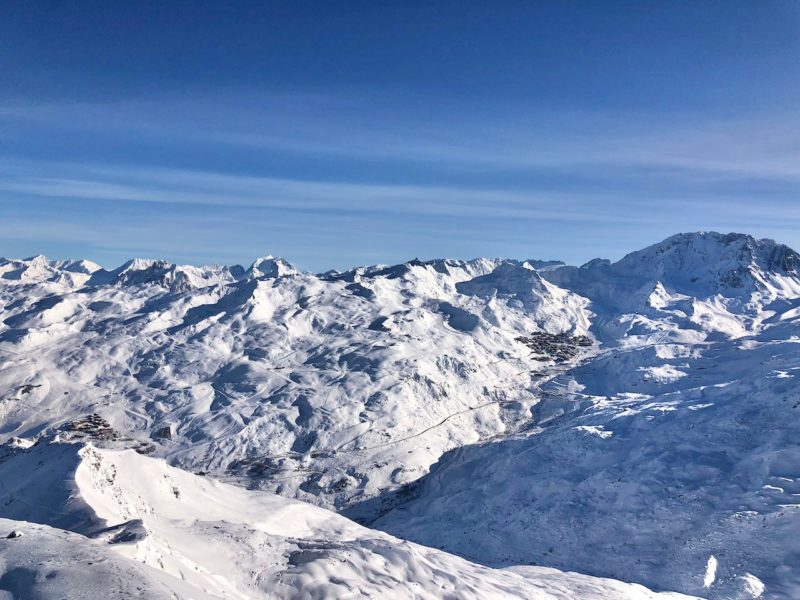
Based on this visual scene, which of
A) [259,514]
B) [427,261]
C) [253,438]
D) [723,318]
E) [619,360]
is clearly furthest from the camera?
[427,261]

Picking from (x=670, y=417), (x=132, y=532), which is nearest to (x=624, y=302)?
(x=670, y=417)

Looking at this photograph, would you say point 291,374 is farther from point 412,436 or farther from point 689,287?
point 689,287

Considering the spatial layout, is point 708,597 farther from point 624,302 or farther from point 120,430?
point 624,302

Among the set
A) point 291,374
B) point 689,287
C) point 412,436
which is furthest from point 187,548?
point 689,287

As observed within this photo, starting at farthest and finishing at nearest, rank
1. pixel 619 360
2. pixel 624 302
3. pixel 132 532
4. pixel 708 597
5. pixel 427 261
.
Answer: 1. pixel 427 261
2. pixel 624 302
3. pixel 619 360
4. pixel 708 597
5. pixel 132 532

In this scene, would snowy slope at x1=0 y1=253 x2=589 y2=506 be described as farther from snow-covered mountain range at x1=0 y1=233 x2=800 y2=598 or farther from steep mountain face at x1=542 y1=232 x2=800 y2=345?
steep mountain face at x1=542 y1=232 x2=800 y2=345

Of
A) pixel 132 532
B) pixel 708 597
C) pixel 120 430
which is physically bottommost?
pixel 120 430

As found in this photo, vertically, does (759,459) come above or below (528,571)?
above
